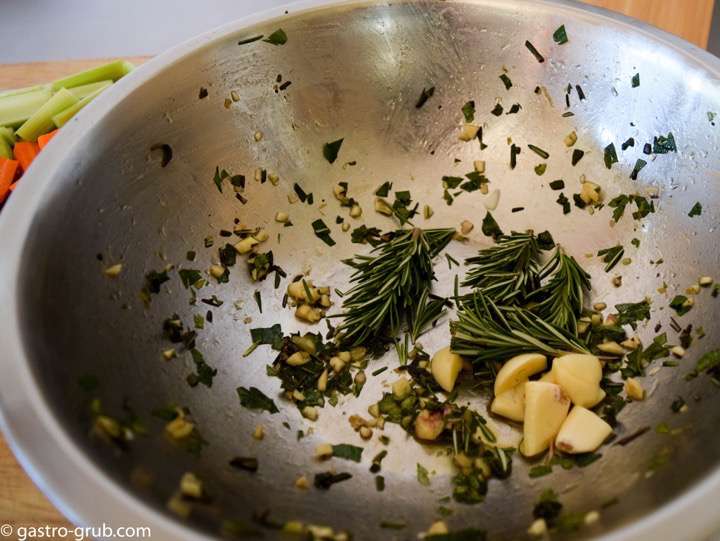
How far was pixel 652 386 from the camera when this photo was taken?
1040 millimetres

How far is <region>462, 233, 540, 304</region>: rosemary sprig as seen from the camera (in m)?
1.18

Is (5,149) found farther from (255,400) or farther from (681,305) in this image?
(681,305)

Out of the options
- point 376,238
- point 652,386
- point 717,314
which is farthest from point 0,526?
point 717,314

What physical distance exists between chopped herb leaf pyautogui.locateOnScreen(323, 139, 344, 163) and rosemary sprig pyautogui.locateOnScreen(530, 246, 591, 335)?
0.44 meters

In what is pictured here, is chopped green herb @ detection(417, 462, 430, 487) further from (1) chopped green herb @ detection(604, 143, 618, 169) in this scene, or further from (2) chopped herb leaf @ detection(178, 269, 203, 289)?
(1) chopped green herb @ detection(604, 143, 618, 169)

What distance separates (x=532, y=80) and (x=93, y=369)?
913mm

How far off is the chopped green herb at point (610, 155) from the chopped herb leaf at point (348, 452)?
667 millimetres

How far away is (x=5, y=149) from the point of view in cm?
165

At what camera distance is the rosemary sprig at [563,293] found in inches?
44.4

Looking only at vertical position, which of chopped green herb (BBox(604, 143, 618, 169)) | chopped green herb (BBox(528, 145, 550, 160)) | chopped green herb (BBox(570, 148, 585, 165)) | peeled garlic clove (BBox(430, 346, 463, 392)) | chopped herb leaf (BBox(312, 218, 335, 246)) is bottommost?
peeled garlic clove (BBox(430, 346, 463, 392))

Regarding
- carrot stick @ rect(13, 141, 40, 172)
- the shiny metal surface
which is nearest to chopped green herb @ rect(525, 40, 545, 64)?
the shiny metal surface

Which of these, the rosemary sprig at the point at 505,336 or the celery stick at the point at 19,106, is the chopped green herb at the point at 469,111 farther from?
the celery stick at the point at 19,106

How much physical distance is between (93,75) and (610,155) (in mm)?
1209

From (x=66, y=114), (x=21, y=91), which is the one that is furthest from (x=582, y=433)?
(x=21, y=91)
